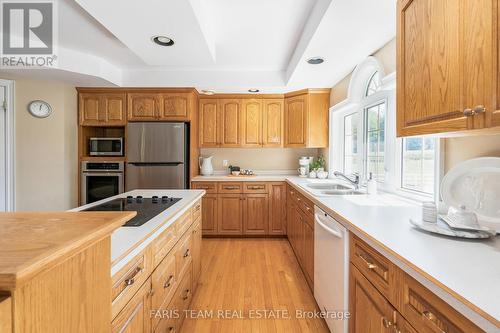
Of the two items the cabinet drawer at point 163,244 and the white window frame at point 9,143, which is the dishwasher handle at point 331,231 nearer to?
the cabinet drawer at point 163,244

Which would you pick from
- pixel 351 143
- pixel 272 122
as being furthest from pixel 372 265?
pixel 272 122

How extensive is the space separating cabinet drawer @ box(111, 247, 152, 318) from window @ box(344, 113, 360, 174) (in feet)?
8.90

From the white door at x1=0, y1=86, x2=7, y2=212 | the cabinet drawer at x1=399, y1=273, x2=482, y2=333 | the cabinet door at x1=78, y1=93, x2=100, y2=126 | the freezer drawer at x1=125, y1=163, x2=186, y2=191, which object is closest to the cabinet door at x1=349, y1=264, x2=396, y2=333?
the cabinet drawer at x1=399, y1=273, x2=482, y2=333

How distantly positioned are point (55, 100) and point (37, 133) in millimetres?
508

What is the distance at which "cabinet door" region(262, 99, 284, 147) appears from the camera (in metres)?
3.90

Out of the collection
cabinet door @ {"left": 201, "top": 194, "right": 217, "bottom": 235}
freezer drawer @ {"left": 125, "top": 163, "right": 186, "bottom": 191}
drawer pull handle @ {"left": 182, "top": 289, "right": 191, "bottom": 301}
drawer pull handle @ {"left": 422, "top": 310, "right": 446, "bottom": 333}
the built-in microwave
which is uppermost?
the built-in microwave

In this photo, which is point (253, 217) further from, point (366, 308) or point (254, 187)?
point (366, 308)

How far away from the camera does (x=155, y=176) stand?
3.46 m

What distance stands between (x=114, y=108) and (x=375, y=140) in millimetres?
3525

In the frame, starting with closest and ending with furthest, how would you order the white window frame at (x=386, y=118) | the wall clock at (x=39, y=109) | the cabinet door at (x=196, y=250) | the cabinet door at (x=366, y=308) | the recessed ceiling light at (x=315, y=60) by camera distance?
the cabinet door at (x=366, y=308) → the white window frame at (x=386, y=118) → the cabinet door at (x=196, y=250) → the recessed ceiling light at (x=315, y=60) → the wall clock at (x=39, y=109)

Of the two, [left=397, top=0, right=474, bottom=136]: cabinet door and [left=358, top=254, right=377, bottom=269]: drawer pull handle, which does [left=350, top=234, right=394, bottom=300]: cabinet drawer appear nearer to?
[left=358, top=254, right=377, bottom=269]: drawer pull handle

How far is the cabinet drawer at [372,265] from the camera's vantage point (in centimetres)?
95

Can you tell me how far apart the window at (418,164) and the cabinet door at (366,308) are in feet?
3.33

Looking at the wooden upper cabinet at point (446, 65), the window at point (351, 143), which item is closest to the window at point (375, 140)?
A: the window at point (351, 143)
